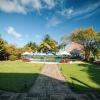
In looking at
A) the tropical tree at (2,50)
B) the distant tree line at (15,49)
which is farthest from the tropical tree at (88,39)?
the tropical tree at (2,50)

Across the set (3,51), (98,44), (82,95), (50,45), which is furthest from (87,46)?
(82,95)

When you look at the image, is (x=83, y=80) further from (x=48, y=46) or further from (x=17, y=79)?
(x=48, y=46)

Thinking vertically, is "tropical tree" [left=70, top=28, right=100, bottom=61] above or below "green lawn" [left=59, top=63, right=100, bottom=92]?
above

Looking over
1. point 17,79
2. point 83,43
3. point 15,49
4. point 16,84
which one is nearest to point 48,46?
point 15,49

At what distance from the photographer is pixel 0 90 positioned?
43.2 feet

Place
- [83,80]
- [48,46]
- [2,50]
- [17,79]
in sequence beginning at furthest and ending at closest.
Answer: [48,46] < [2,50] < [17,79] < [83,80]

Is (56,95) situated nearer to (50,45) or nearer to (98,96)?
(98,96)

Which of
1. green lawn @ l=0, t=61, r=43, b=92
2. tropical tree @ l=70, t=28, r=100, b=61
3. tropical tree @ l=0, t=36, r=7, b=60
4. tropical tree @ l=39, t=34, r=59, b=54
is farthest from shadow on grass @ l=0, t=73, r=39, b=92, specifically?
tropical tree @ l=39, t=34, r=59, b=54

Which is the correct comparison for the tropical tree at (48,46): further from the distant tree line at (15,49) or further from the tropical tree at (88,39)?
the tropical tree at (88,39)

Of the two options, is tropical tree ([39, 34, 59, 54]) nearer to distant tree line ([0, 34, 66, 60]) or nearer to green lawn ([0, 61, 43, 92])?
distant tree line ([0, 34, 66, 60])

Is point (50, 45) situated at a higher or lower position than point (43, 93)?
higher

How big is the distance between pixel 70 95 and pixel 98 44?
38.7 m

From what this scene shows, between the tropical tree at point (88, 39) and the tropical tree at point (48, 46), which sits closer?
the tropical tree at point (88, 39)

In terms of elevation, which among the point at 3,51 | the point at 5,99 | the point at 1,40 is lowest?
the point at 5,99
